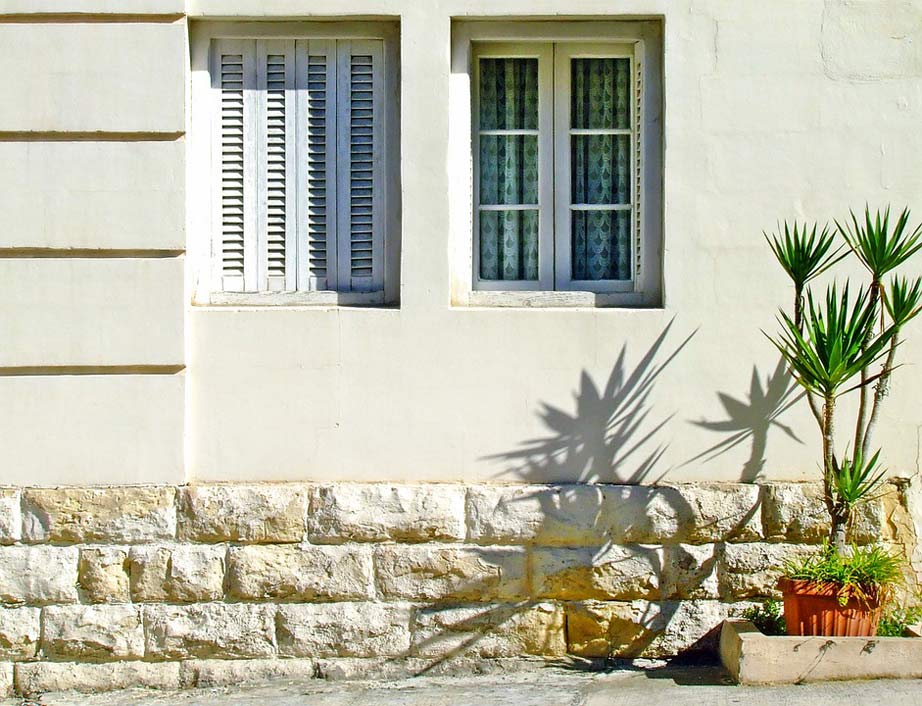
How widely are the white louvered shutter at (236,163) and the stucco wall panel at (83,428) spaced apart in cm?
74

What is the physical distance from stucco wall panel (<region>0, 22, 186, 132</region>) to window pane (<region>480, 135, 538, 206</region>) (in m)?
1.65

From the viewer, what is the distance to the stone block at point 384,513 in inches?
245

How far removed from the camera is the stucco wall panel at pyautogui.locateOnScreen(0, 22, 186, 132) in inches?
245

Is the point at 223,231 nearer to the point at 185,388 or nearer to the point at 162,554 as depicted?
the point at 185,388

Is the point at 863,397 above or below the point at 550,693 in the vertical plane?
above

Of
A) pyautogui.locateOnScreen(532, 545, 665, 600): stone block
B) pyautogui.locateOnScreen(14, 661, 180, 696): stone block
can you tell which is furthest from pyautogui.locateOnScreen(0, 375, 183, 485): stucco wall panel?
pyautogui.locateOnScreen(532, 545, 665, 600): stone block

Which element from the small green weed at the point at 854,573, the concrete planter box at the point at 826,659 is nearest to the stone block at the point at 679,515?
the small green weed at the point at 854,573

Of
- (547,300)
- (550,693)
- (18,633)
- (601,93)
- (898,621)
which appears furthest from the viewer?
(601,93)

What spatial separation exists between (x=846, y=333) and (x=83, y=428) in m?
3.87

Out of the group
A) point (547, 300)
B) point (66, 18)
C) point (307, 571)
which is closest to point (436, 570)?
point (307, 571)

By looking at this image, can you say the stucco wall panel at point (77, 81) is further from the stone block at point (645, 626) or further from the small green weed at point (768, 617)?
the small green weed at point (768, 617)

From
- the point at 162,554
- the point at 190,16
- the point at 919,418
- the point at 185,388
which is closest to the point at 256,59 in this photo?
the point at 190,16

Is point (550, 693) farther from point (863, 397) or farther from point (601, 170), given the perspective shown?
point (601, 170)

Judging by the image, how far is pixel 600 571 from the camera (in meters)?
6.25
